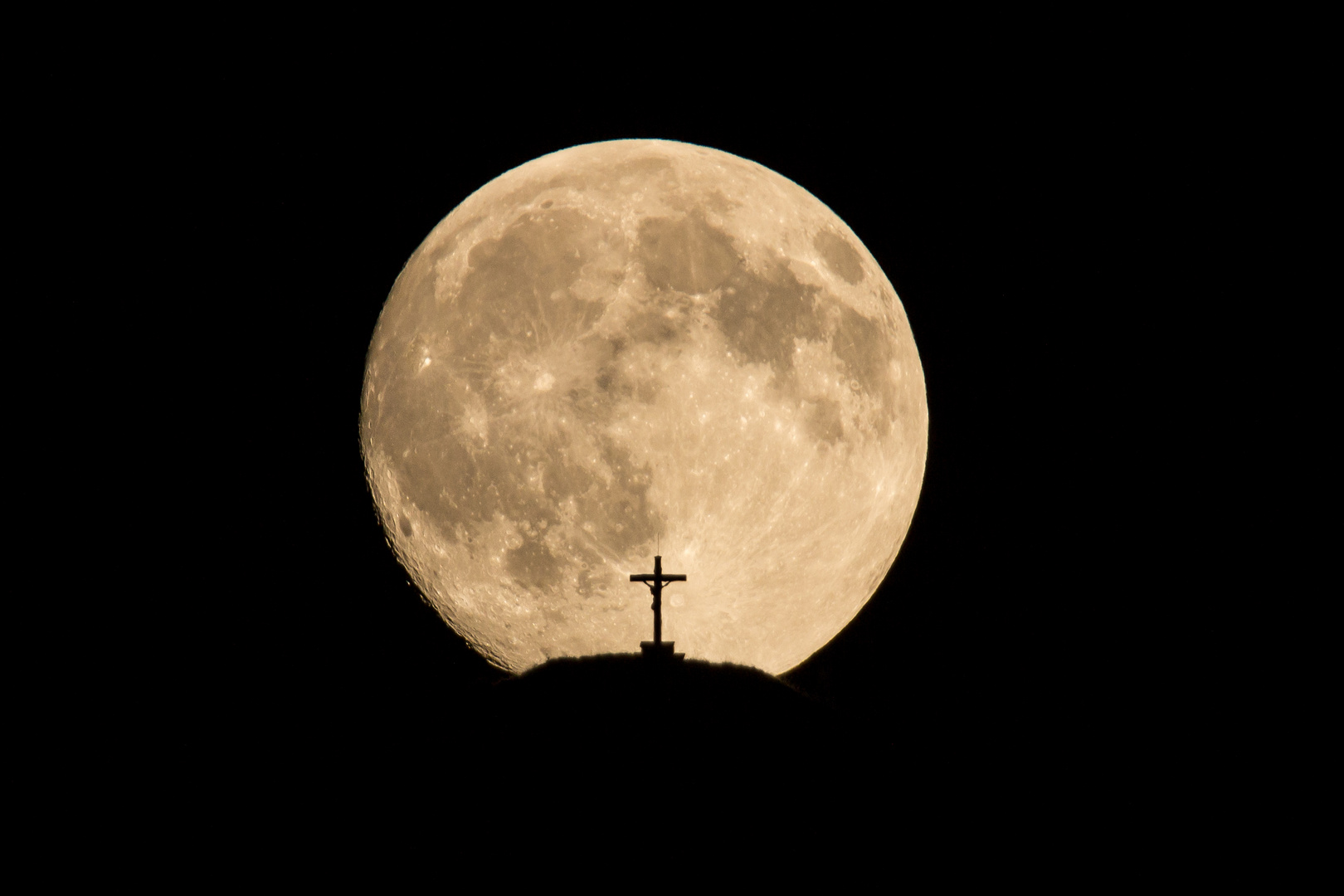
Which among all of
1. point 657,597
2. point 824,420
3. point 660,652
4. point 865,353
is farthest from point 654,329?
point 660,652

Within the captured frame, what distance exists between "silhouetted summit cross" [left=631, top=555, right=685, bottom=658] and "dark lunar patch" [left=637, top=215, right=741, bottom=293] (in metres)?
1.79

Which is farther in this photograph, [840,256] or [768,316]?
[840,256]

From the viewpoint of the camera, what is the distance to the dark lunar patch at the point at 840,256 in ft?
29.0

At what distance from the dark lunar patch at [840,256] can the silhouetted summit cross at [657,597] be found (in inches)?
96.5

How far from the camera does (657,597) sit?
314 inches

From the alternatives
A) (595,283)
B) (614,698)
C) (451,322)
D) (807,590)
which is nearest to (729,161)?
(595,283)

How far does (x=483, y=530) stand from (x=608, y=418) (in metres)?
1.18

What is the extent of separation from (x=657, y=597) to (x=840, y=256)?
2.82 m

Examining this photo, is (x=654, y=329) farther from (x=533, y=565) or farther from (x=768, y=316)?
(x=533, y=565)

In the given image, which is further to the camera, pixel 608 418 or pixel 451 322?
pixel 451 322

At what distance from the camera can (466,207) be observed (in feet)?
30.3

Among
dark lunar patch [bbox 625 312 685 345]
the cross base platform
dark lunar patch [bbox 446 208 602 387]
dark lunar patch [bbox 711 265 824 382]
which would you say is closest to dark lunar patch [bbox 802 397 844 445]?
dark lunar patch [bbox 711 265 824 382]

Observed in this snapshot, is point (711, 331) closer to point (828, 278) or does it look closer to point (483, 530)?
point (828, 278)

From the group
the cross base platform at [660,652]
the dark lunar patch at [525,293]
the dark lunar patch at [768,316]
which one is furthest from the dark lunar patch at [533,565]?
the dark lunar patch at [768,316]
